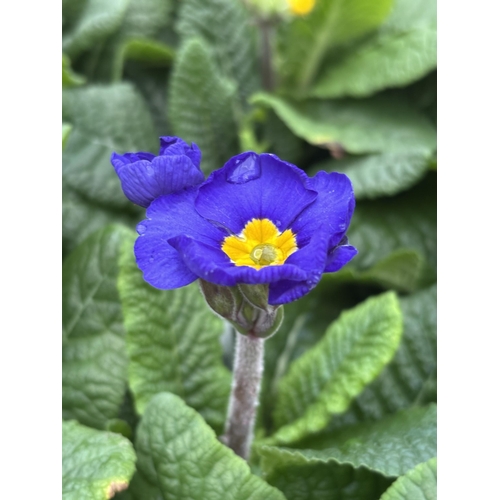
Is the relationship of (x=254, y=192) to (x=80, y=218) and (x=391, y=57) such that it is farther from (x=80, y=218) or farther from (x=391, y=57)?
(x=391, y=57)

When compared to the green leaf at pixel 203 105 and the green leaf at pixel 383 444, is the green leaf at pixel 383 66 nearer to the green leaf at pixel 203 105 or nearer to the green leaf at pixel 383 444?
the green leaf at pixel 203 105

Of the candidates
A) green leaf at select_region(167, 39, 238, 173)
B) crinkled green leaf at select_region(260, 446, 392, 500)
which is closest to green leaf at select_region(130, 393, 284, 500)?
crinkled green leaf at select_region(260, 446, 392, 500)

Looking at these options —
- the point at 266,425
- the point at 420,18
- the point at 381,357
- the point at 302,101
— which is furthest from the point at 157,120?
the point at 381,357

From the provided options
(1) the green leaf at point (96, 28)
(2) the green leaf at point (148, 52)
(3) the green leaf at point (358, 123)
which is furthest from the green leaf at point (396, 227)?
(1) the green leaf at point (96, 28)

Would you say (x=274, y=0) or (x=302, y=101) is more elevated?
(x=274, y=0)

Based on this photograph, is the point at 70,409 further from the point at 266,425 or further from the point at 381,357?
the point at 381,357

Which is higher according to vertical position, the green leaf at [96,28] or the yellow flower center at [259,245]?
the green leaf at [96,28]
